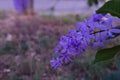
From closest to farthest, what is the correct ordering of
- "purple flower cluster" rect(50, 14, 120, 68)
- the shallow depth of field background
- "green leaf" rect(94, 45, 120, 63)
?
"purple flower cluster" rect(50, 14, 120, 68), "green leaf" rect(94, 45, 120, 63), the shallow depth of field background

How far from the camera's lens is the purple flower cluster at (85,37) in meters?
1.47

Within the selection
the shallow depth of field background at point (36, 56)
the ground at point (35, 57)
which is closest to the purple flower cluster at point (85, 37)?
the shallow depth of field background at point (36, 56)

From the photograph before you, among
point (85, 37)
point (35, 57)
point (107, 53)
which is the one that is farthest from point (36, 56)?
point (85, 37)

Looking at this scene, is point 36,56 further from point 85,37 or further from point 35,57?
point 85,37

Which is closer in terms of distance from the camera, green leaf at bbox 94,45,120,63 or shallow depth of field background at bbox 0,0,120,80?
green leaf at bbox 94,45,120,63

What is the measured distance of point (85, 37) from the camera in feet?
4.82

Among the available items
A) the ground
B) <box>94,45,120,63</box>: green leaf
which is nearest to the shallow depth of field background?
the ground

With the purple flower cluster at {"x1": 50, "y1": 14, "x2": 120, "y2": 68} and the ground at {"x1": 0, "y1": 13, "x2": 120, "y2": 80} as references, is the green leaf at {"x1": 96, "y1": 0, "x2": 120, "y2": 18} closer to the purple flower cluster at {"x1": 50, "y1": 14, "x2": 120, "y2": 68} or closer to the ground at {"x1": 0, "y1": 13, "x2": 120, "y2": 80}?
Result: the purple flower cluster at {"x1": 50, "y1": 14, "x2": 120, "y2": 68}

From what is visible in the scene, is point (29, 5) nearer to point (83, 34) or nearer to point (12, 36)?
point (12, 36)

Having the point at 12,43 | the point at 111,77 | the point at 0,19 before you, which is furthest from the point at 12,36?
the point at 111,77

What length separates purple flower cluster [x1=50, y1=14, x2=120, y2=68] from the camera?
147 cm

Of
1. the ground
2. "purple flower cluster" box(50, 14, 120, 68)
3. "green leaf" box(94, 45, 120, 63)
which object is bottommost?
the ground

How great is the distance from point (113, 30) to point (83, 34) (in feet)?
0.41

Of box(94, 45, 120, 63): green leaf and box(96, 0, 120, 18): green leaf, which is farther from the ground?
box(96, 0, 120, 18): green leaf
